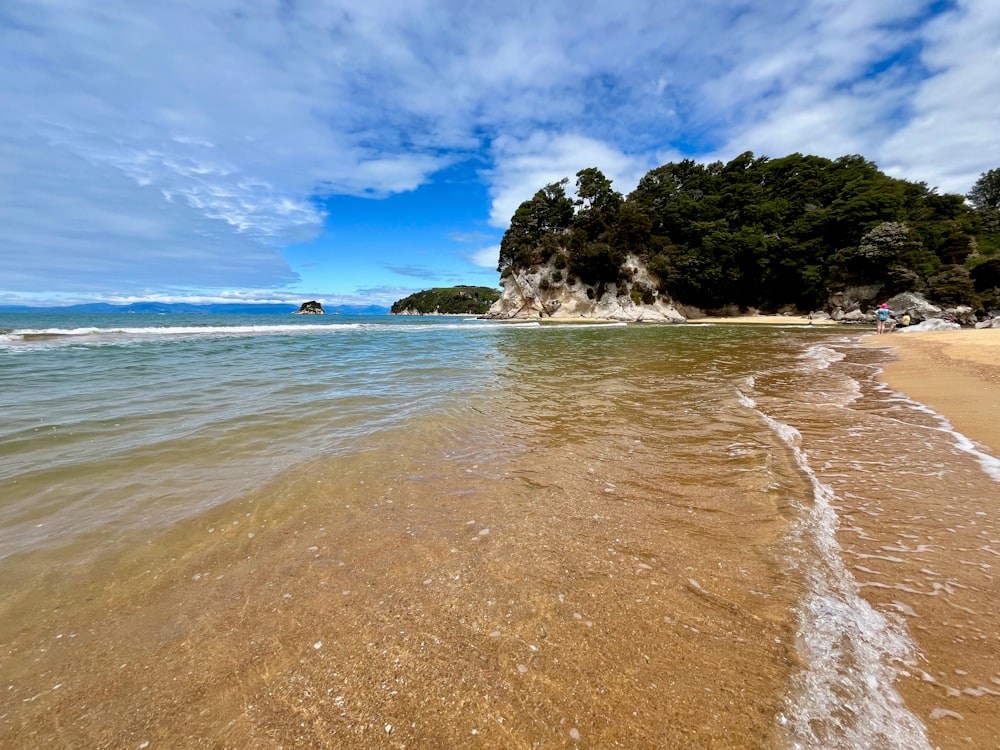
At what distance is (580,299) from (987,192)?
60192mm

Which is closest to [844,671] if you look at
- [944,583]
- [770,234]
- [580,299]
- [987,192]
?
[944,583]

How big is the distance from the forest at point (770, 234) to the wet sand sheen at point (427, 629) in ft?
168

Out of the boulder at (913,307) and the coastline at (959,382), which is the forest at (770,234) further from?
the coastline at (959,382)

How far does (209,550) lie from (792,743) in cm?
395

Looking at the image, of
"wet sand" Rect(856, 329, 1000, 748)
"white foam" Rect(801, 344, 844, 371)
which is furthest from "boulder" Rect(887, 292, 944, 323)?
"wet sand" Rect(856, 329, 1000, 748)

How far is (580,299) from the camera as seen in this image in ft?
210

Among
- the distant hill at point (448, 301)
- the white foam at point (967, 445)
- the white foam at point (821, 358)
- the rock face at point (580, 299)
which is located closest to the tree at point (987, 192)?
the rock face at point (580, 299)

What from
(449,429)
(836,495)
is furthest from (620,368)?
(836,495)

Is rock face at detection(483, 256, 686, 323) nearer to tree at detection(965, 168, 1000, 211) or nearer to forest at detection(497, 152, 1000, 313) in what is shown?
forest at detection(497, 152, 1000, 313)

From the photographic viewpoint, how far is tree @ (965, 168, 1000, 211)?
5538 cm

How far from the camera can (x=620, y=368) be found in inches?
484

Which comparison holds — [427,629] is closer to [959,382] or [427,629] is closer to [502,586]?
[502,586]

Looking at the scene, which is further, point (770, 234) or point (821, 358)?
point (770, 234)

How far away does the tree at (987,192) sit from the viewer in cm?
5538
